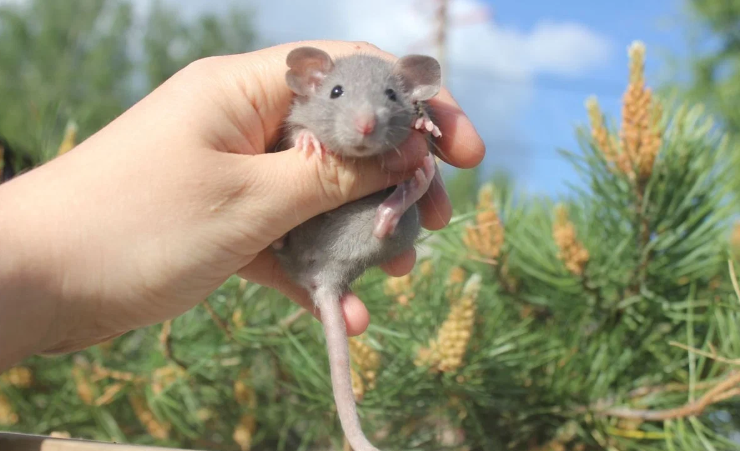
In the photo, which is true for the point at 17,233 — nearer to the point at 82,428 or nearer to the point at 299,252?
the point at 299,252

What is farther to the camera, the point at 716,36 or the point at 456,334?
the point at 716,36

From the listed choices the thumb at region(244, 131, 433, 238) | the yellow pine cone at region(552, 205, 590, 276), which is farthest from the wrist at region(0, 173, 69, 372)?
the yellow pine cone at region(552, 205, 590, 276)

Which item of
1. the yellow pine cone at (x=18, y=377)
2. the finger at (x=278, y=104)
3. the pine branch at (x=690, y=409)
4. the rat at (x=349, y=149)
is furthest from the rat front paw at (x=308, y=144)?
the yellow pine cone at (x=18, y=377)

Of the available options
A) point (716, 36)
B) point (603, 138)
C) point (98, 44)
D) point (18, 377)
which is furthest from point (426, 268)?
point (98, 44)

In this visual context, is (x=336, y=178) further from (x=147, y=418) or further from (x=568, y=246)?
(x=147, y=418)

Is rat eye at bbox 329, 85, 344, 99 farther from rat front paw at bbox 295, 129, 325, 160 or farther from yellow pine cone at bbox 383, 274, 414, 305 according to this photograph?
yellow pine cone at bbox 383, 274, 414, 305

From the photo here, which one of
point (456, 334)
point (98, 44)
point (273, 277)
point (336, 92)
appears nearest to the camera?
point (336, 92)
